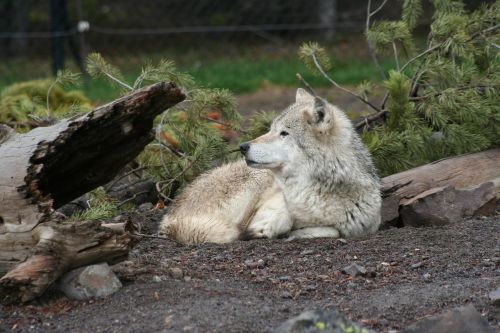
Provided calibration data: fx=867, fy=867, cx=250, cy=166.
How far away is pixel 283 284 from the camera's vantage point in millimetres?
4805

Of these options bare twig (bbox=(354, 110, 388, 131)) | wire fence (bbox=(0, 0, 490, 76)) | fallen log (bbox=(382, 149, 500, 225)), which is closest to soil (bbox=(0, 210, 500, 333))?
fallen log (bbox=(382, 149, 500, 225))

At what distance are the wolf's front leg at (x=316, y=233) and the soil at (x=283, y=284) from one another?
0.16m

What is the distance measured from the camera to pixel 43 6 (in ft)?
50.2

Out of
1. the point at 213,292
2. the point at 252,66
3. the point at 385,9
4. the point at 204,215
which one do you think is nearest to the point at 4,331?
the point at 213,292

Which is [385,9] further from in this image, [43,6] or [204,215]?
[204,215]

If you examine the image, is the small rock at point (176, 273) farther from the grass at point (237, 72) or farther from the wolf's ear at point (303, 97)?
the grass at point (237, 72)

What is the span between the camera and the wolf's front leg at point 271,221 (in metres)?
6.04

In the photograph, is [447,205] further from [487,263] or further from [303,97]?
[303,97]

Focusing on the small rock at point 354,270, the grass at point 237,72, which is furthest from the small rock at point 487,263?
the grass at point 237,72

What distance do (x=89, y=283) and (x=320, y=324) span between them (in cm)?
144

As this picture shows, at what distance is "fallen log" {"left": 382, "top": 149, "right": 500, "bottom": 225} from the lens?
→ 646 cm

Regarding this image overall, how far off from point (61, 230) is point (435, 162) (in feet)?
11.3

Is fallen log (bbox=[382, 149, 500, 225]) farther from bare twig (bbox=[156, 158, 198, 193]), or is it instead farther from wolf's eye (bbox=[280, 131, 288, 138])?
bare twig (bbox=[156, 158, 198, 193])

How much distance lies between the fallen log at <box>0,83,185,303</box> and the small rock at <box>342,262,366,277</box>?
1.30 meters
